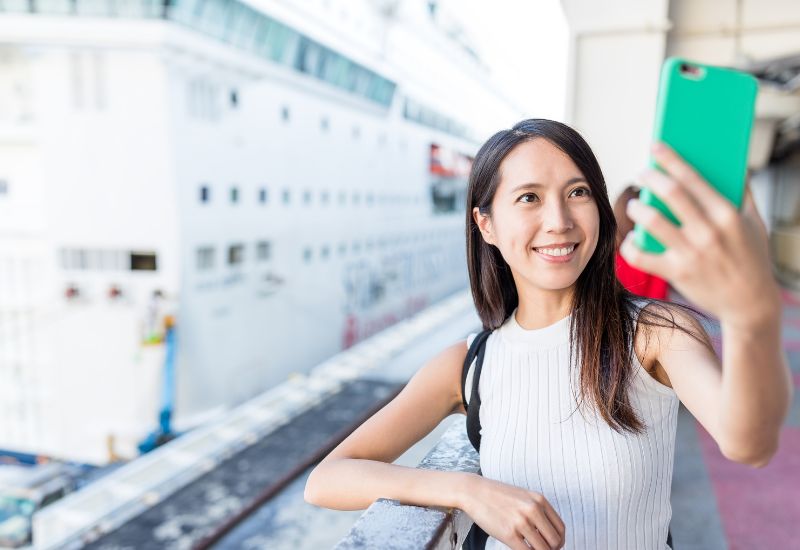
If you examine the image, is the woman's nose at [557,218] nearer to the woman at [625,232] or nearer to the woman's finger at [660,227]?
the woman's finger at [660,227]

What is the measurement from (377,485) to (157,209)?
13413mm

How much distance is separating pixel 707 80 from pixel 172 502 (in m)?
7.95

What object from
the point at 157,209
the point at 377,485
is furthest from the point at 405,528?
the point at 157,209

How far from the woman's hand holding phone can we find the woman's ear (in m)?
0.68

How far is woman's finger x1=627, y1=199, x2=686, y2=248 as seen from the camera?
1.91ft

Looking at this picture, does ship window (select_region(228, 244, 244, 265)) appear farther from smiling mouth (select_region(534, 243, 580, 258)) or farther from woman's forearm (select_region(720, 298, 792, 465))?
woman's forearm (select_region(720, 298, 792, 465))

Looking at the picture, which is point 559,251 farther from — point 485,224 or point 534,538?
point 534,538

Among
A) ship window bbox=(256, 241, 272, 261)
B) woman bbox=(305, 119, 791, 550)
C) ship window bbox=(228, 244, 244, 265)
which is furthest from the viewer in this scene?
ship window bbox=(256, 241, 272, 261)

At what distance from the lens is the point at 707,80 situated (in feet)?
2.26

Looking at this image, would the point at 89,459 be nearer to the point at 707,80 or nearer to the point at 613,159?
the point at 613,159

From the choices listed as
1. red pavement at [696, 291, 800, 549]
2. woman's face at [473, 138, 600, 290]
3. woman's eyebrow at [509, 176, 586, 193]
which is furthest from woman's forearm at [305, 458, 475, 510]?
red pavement at [696, 291, 800, 549]

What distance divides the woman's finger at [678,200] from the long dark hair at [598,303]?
0.56 metres

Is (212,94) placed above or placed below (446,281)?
above

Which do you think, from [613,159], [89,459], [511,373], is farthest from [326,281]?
[511,373]
